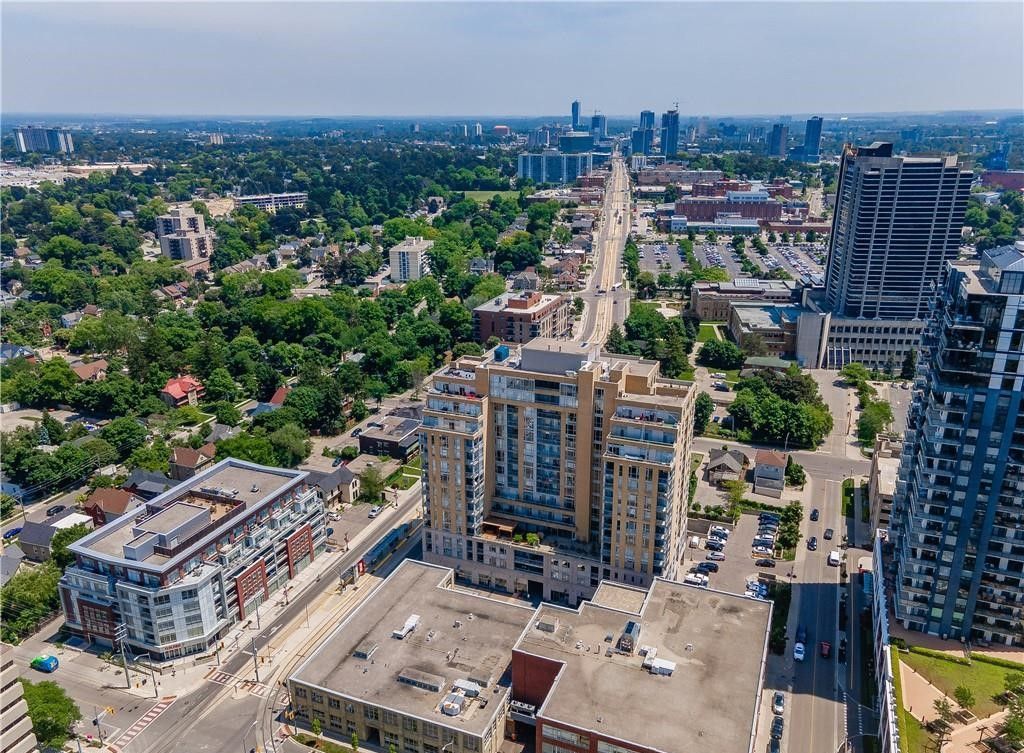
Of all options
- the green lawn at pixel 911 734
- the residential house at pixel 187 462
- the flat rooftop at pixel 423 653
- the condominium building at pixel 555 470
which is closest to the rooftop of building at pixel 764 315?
the condominium building at pixel 555 470

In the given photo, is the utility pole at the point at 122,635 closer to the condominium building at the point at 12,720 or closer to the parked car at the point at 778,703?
the condominium building at the point at 12,720

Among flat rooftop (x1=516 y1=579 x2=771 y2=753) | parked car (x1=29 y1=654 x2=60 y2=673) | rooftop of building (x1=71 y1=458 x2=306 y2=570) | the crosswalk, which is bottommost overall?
the crosswalk

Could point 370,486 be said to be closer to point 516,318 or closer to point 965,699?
point 516,318

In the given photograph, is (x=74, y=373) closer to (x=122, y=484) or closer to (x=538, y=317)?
(x=122, y=484)

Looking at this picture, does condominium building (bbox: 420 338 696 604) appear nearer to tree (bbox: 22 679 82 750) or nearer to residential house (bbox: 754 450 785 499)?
residential house (bbox: 754 450 785 499)

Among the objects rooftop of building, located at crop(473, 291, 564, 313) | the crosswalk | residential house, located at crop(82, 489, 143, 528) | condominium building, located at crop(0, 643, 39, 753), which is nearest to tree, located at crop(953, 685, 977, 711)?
the crosswalk

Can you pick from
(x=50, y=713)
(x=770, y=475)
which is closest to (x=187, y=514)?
(x=50, y=713)
